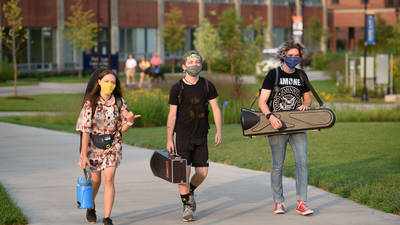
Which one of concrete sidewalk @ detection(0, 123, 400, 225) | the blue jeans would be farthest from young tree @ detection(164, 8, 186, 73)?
the blue jeans

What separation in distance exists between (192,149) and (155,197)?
5.26 feet

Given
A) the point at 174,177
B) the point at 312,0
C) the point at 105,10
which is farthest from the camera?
the point at 312,0

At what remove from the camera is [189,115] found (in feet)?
25.7

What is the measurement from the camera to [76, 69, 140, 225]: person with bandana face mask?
7.32m

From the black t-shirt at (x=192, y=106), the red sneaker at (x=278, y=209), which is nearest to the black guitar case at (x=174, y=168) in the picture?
the black t-shirt at (x=192, y=106)

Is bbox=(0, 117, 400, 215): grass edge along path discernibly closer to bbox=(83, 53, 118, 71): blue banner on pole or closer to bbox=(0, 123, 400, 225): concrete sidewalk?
bbox=(0, 123, 400, 225): concrete sidewalk

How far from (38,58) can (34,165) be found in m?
40.3

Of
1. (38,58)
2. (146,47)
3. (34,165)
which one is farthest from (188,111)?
(146,47)

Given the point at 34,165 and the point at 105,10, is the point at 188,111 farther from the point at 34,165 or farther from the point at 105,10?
the point at 105,10

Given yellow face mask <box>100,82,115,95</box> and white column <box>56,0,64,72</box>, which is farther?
white column <box>56,0,64,72</box>

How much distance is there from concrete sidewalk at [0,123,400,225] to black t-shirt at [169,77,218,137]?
0.97m

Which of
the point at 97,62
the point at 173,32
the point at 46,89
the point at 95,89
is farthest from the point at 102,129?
the point at 173,32

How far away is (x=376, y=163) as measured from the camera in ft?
40.0

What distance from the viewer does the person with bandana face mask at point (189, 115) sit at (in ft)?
25.7
